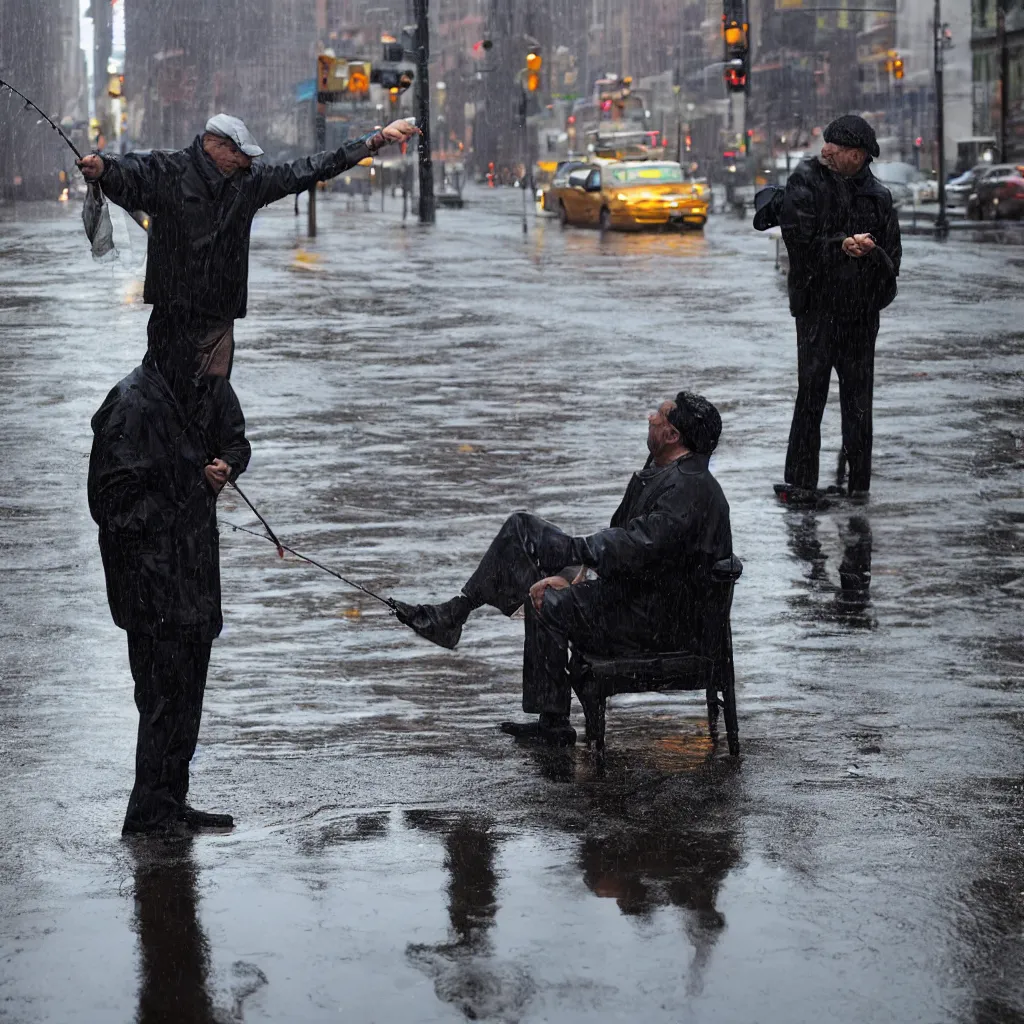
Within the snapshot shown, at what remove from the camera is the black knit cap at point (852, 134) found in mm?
11625

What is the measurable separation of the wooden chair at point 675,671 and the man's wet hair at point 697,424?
0.41m

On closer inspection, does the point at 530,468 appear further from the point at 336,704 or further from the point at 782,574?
the point at 336,704

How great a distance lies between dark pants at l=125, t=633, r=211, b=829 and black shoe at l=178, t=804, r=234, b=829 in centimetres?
4

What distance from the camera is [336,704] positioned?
7.98m

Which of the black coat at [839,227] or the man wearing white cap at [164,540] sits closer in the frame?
the man wearing white cap at [164,540]

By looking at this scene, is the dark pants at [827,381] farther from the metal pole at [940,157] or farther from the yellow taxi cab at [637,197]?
the yellow taxi cab at [637,197]

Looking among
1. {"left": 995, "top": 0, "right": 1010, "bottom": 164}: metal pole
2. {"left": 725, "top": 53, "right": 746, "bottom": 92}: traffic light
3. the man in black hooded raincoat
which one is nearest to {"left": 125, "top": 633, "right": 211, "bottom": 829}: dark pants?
the man in black hooded raincoat

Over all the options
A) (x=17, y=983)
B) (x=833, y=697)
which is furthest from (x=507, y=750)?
(x=17, y=983)

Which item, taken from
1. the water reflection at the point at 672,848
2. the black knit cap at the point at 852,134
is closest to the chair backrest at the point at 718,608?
the water reflection at the point at 672,848

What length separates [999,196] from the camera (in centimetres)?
5400

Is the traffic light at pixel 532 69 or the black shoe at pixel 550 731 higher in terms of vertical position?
the traffic light at pixel 532 69

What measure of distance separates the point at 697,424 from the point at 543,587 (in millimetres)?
762

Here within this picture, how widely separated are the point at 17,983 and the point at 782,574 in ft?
19.6

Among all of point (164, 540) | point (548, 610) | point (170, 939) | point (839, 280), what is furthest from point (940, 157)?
point (170, 939)
